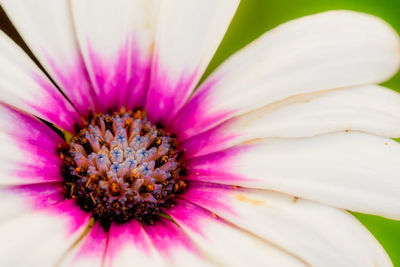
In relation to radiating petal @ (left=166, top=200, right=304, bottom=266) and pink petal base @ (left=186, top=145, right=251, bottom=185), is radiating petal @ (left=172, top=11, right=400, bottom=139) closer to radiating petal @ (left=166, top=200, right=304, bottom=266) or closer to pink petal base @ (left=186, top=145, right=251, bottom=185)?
pink petal base @ (left=186, top=145, right=251, bottom=185)

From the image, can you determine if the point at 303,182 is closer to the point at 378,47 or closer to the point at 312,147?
the point at 312,147

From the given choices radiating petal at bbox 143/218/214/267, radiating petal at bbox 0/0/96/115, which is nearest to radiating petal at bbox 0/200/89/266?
radiating petal at bbox 143/218/214/267

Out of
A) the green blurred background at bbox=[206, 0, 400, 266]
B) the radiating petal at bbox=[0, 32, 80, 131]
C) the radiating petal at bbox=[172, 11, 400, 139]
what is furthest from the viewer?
the green blurred background at bbox=[206, 0, 400, 266]

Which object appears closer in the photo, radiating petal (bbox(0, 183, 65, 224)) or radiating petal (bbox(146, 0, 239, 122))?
radiating petal (bbox(0, 183, 65, 224))

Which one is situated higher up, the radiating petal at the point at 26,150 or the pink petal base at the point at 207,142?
the pink petal base at the point at 207,142

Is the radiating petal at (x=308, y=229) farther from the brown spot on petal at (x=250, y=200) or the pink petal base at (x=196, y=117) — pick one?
the pink petal base at (x=196, y=117)

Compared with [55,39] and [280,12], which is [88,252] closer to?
[55,39]

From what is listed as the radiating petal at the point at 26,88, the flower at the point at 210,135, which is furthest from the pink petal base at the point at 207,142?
the radiating petal at the point at 26,88
